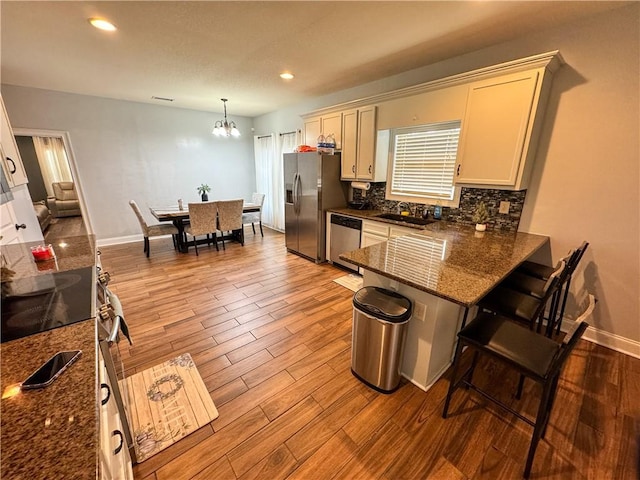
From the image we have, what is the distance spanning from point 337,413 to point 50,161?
33.8 ft

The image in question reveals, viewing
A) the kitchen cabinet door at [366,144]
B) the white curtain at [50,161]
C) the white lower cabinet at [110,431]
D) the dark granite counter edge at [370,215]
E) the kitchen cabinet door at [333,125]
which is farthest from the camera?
the white curtain at [50,161]

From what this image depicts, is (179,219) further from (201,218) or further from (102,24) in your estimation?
(102,24)

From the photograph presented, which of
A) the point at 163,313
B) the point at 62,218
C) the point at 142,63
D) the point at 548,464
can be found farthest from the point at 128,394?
the point at 62,218

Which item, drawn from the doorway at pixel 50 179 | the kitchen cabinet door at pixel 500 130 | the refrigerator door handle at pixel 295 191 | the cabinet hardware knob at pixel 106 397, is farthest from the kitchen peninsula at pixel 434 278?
the doorway at pixel 50 179

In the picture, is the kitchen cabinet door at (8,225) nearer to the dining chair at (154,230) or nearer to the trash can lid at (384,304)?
the dining chair at (154,230)

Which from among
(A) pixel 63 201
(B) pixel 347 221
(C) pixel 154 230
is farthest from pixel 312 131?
(A) pixel 63 201

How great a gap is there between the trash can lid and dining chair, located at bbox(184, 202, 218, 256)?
347 cm

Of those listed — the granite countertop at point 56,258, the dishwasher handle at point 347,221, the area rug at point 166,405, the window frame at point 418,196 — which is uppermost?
the window frame at point 418,196

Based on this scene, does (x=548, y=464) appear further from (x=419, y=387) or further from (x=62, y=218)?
(x=62, y=218)

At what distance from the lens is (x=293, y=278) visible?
362 centimetres

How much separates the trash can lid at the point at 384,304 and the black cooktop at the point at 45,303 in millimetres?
1421

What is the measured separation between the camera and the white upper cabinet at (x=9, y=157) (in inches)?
87.5

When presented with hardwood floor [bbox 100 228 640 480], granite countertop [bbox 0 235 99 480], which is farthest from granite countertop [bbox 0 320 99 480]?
hardwood floor [bbox 100 228 640 480]

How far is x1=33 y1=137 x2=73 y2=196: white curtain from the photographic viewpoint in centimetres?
718
